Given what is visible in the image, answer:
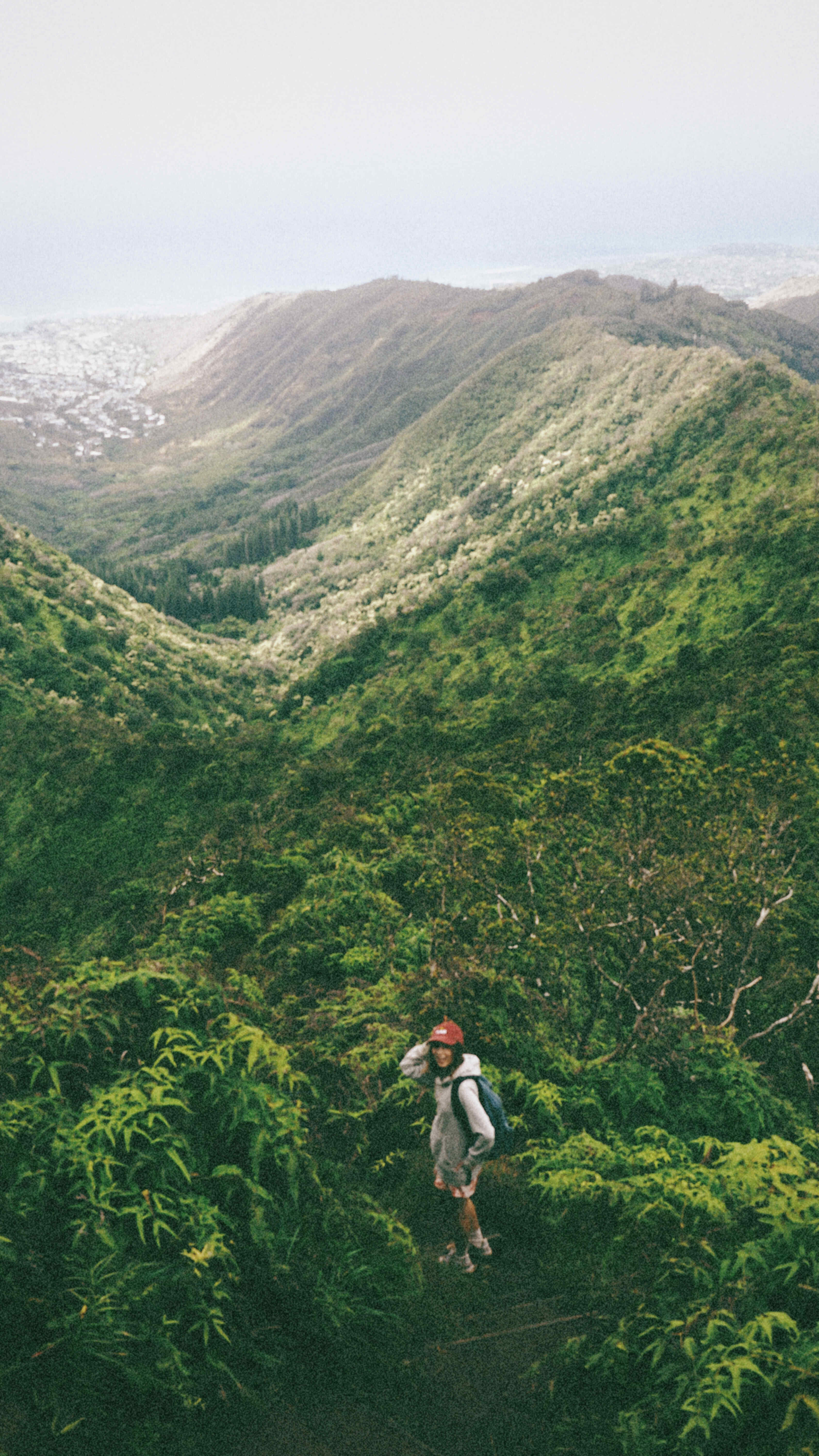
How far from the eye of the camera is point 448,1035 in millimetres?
7398

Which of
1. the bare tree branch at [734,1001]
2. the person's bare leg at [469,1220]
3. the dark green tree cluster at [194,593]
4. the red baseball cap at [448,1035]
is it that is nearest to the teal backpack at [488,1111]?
the red baseball cap at [448,1035]

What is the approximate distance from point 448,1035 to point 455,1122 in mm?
823

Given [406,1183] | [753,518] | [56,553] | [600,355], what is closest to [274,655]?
[56,553]

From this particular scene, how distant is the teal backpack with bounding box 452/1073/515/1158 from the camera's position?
7.30 metres

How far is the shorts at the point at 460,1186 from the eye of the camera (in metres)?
7.27

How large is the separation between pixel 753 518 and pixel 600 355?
292ft

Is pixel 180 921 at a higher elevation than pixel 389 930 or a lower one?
lower

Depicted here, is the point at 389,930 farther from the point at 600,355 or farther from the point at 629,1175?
the point at 600,355

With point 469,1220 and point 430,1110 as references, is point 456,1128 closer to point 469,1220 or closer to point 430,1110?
point 469,1220

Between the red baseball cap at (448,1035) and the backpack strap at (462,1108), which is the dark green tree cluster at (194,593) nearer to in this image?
the red baseball cap at (448,1035)

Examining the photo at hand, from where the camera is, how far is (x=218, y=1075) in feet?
21.2

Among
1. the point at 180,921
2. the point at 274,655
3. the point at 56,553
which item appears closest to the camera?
the point at 180,921

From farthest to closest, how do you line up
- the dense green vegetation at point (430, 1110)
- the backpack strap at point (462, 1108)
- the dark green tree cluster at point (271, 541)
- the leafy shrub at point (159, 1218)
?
the dark green tree cluster at point (271, 541) < the backpack strap at point (462, 1108) < the dense green vegetation at point (430, 1110) < the leafy shrub at point (159, 1218)

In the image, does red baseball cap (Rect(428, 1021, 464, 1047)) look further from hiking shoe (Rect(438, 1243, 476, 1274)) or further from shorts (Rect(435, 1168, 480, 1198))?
hiking shoe (Rect(438, 1243, 476, 1274))
